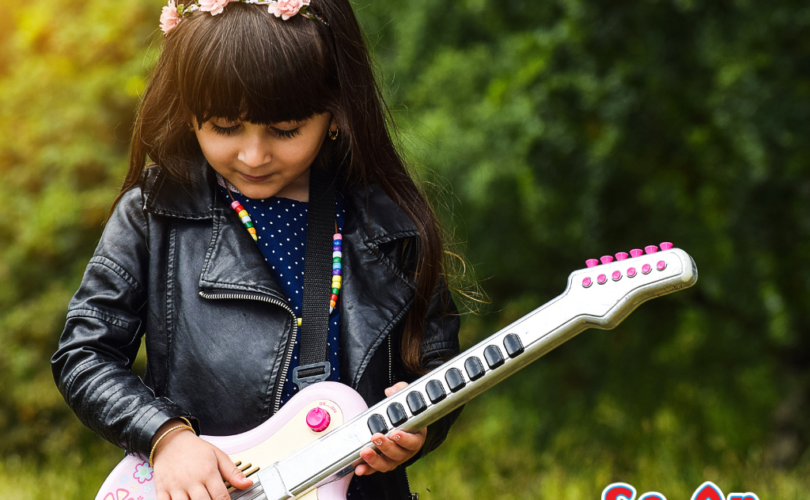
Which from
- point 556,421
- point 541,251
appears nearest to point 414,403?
point 541,251

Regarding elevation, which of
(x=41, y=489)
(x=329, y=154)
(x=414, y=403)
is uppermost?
(x=329, y=154)

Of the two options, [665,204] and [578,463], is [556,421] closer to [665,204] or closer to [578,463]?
[578,463]

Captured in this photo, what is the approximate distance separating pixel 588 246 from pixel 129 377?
10.7 ft

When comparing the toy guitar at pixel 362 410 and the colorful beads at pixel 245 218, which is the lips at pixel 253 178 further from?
the toy guitar at pixel 362 410

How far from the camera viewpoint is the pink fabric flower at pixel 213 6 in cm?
160

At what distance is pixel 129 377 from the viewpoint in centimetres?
155

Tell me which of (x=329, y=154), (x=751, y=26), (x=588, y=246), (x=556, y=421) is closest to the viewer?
(x=329, y=154)

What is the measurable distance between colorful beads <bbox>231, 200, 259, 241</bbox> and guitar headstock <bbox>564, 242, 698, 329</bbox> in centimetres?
67

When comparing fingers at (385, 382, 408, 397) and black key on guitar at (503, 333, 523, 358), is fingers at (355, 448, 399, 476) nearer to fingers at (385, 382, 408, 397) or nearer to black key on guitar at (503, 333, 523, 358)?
fingers at (385, 382, 408, 397)

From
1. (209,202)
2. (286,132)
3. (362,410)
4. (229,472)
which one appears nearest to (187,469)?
(229,472)

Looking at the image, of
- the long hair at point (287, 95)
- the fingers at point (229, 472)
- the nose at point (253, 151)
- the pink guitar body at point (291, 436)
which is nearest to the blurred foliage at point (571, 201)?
the long hair at point (287, 95)

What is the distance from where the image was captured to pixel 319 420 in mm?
1558

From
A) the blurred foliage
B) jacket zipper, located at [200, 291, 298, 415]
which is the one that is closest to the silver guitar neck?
jacket zipper, located at [200, 291, 298, 415]

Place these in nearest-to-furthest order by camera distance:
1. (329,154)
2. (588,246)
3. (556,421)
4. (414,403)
A: (414,403) < (329,154) < (588,246) < (556,421)
